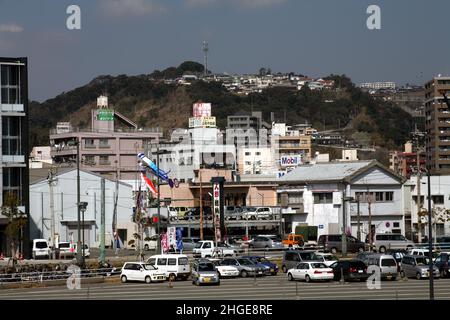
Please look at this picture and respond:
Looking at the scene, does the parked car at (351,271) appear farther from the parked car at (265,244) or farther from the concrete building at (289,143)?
the concrete building at (289,143)

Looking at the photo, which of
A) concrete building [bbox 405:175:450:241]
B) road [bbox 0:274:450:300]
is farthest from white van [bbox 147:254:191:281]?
concrete building [bbox 405:175:450:241]

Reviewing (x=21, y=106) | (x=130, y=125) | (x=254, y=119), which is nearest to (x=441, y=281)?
(x=21, y=106)

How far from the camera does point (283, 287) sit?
3103 cm

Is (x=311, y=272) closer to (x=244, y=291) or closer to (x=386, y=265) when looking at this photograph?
(x=386, y=265)

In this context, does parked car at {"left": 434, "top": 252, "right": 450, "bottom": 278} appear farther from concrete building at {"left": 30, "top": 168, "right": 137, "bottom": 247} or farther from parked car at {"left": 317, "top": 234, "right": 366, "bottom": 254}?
concrete building at {"left": 30, "top": 168, "right": 137, "bottom": 247}

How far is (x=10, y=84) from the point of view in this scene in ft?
180

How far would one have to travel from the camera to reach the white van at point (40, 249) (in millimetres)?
54625

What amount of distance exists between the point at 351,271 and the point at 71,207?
121 ft

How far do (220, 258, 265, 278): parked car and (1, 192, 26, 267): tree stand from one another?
1526 cm

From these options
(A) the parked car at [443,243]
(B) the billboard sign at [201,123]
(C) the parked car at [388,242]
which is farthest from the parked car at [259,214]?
(B) the billboard sign at [201,123]

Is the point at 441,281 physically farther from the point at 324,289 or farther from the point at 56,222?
the point at 56,222

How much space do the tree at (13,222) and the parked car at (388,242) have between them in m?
20.3
